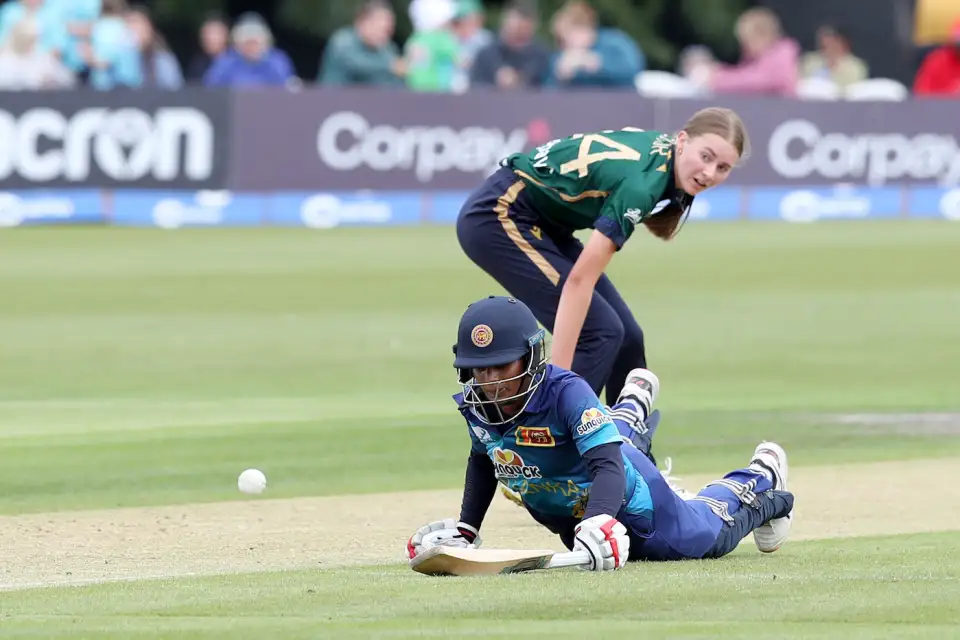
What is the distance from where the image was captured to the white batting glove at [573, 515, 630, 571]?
249 inches

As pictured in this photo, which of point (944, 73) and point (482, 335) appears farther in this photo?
point (944, 73)

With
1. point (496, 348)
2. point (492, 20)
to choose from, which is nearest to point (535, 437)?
point (496, 348)

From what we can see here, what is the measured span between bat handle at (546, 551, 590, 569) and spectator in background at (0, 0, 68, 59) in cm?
1793

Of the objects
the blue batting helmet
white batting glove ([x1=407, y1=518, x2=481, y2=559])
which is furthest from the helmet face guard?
white batting glove ([x1=407, y1=518, x2=481, y2=559])

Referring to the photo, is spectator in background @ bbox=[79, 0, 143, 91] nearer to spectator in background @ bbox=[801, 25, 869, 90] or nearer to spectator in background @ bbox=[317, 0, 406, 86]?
spectator in background @ bbox=[317, 0, 406, 86]

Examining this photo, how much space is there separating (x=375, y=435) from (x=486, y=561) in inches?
172

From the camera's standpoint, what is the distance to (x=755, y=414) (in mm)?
11477

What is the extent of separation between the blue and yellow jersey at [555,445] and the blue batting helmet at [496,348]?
0.08m

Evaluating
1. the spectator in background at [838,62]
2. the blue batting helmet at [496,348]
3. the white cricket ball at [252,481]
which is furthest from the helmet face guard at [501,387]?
the spectator in background at [838,62]

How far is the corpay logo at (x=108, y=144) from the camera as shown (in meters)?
21.9

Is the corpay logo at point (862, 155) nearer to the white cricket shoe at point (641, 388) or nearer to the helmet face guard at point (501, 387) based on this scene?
the white cricket shoe at point (641, 388)

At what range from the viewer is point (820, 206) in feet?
90.4

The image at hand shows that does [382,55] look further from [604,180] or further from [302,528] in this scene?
[302,528]

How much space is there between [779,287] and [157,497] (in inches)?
439
